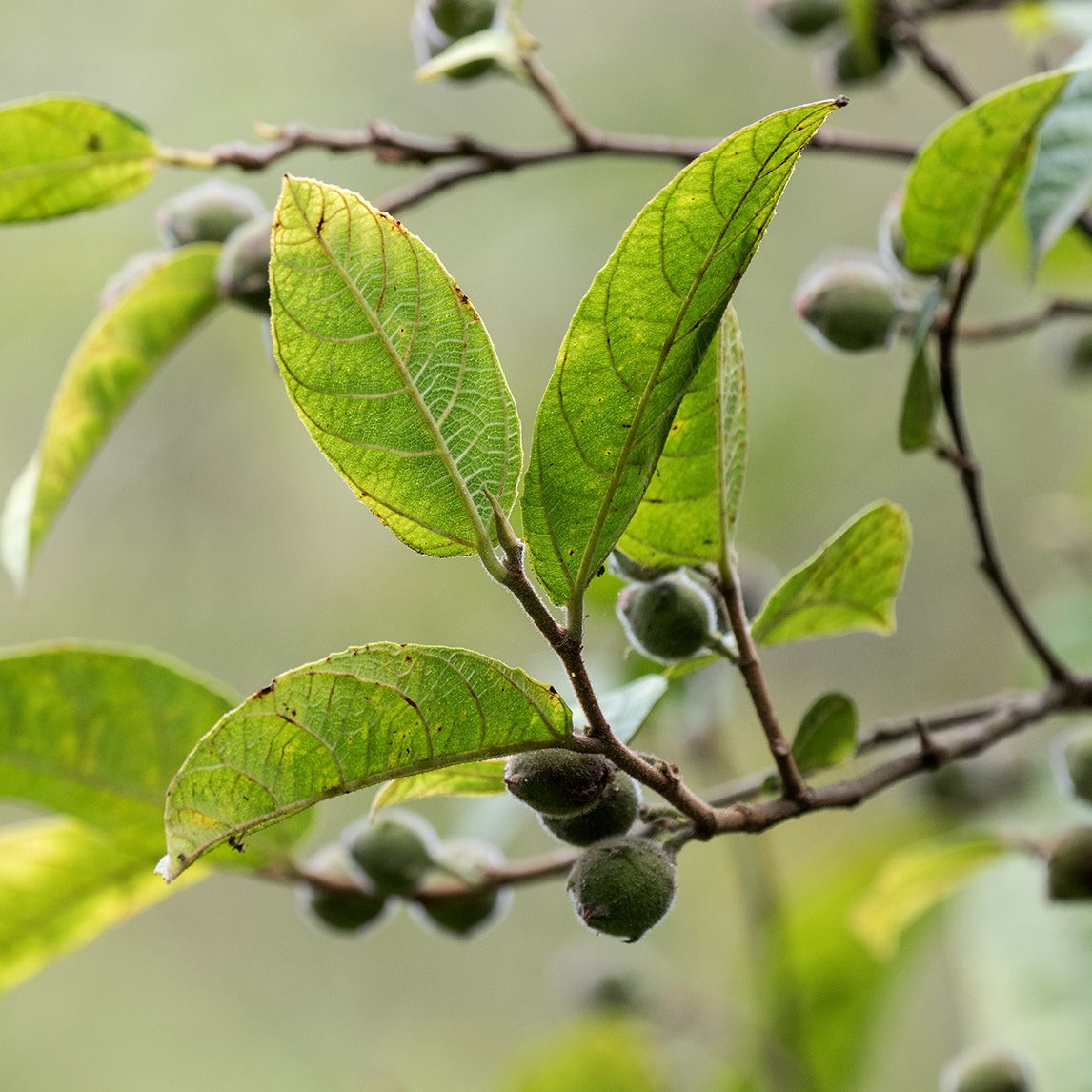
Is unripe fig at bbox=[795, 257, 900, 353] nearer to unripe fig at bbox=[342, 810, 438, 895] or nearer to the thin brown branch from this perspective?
the thin brown branch

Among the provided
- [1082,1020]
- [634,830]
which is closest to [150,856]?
[634,830]

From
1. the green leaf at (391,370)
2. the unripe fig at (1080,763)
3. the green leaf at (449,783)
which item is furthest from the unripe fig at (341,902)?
the unripe fig at (1080,763)

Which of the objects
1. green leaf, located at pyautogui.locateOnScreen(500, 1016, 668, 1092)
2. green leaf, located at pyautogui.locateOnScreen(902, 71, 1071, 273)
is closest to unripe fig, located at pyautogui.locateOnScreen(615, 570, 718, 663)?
green leaf, located at pyautogui.locateOnScreen(902, 71, 1071, 273)

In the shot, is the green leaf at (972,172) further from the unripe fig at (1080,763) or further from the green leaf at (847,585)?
the unripe fig at (1080,763)

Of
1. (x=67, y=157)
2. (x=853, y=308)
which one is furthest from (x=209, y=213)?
(x=853, y=308)

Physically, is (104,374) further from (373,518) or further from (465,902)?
(373,518)

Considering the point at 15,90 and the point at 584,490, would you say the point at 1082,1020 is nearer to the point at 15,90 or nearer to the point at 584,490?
the point at 584,490
